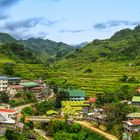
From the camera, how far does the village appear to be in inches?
1690

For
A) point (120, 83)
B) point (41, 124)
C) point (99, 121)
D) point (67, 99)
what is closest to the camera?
point (99, 121)

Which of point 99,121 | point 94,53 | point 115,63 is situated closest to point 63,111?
point 99,121

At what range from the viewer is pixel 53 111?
5256 cm

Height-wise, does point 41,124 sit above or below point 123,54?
below

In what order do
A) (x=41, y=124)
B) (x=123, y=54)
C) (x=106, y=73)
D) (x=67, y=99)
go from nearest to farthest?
(x=41, y=124)
(x=67, y=99)
(x=106, y=73)
(x=123, y=54)

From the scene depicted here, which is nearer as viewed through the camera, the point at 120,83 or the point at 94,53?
the point at 120,83

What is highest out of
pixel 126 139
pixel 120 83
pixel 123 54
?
pixel 123 54

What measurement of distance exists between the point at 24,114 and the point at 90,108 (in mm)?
8549

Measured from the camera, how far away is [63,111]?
5334 centimetres

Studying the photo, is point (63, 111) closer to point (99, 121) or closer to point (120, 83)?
point (99, 121)

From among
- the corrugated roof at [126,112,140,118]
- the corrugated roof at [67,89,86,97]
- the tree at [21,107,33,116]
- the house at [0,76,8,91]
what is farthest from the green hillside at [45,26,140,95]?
the corrugated roof at [126,112,140,118]

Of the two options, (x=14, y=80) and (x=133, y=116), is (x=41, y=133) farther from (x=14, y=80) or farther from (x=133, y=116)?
(x=14, y=80)

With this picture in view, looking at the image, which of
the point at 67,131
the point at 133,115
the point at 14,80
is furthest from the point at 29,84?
the point at 133,115

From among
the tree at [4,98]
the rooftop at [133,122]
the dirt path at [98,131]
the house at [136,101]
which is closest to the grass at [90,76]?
the house at [136,101]
